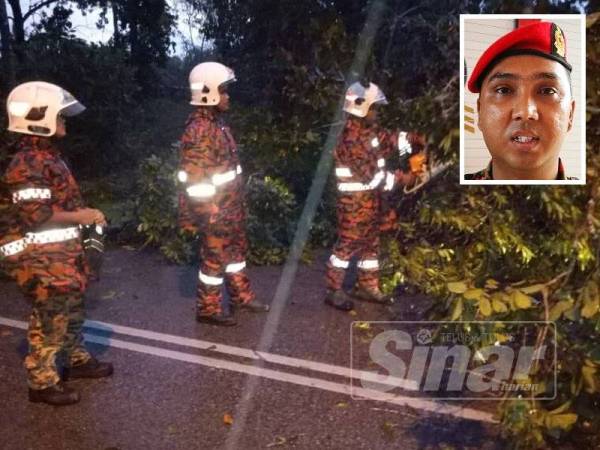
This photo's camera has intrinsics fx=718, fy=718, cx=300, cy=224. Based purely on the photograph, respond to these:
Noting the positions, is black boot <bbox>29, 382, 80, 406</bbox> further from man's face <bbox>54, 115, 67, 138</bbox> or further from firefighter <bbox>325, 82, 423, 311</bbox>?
firefighter <bbox>325, 82, 423, 311</bbox>

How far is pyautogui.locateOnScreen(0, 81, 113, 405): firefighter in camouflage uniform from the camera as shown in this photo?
169 inches

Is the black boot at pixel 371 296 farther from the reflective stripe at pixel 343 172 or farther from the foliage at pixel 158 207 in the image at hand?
the foliage at pixel 158 207

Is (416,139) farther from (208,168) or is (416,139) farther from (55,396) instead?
(55,396)

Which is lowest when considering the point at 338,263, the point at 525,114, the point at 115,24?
the point at 338,263

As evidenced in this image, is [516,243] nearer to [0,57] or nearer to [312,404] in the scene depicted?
[312,404]

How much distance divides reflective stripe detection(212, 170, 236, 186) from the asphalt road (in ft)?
4.02

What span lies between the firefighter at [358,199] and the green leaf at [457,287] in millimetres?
3015

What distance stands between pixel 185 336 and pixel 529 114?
3.71 meters

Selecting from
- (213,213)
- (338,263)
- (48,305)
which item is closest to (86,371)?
(48,305)

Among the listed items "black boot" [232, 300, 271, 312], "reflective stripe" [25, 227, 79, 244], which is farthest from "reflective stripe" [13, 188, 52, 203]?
"black boot" [232, 300, 271, 312]

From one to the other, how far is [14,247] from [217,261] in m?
1.90

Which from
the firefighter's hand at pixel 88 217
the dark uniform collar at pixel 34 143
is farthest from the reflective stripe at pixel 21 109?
the firefighter's hand at pixel 88 217

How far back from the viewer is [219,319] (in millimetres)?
6023

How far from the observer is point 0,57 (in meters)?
13.3
